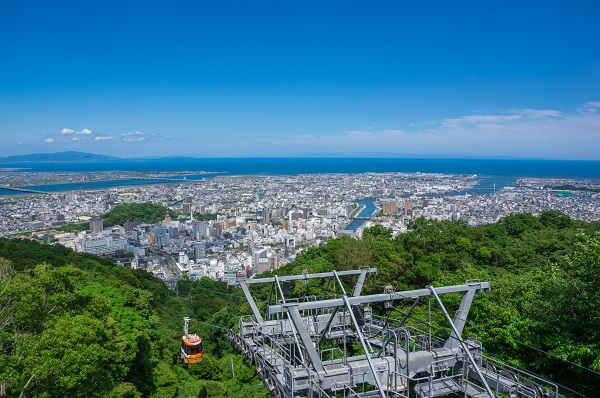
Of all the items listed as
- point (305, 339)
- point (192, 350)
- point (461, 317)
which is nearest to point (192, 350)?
point (192, 350)

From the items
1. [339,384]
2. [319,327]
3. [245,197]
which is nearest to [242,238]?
[245,197]

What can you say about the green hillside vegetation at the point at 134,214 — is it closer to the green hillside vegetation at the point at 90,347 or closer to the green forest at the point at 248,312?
the green forest at the point at 248,312

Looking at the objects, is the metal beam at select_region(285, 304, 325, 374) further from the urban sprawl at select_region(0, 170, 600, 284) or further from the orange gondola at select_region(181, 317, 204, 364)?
the urban sprawl at select_region(0, 170, 600, 284)

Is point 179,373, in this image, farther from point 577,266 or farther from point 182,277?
point 182,277

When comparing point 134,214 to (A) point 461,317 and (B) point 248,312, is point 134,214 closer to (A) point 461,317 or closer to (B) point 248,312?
(B) point 248,312

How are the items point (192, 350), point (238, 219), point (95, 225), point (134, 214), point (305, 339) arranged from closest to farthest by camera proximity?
point (305, 339) < point (192, 350) < point (95, 225) < point (238, 219) < point (134, 214)

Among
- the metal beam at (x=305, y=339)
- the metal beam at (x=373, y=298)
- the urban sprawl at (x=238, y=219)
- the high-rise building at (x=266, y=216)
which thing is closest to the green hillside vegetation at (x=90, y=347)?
the metal beam at (x=373, y=298)
